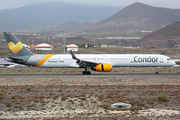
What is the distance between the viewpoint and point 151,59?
134ft

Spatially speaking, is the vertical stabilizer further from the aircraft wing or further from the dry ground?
the dry ground

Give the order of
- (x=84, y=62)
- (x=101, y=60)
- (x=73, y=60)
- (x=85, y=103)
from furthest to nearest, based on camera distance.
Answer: (x=101, y=60)
(x=73, y=60)
(x=84, y=62)
(x=85, y=103)

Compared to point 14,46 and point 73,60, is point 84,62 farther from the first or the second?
point 14,46

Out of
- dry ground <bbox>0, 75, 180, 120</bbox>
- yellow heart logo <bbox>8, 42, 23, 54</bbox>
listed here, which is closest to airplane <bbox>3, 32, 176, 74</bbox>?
yellow heart logo <bbox>8, 42, 23, 54</bbox>

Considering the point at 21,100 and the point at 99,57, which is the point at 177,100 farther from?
the point at 99,57

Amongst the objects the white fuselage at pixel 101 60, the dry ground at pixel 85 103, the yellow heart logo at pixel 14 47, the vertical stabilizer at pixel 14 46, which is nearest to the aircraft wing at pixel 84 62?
the white fuselage at pixel 101 60

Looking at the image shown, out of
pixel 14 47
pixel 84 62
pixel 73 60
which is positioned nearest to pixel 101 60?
pixel 84 62

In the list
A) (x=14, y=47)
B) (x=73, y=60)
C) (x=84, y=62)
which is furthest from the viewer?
(x=73, y=60)

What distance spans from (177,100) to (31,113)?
11.3 meters

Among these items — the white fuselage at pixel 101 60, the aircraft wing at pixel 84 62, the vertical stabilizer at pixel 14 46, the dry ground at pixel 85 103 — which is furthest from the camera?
the white fuselage at pixel 101 60

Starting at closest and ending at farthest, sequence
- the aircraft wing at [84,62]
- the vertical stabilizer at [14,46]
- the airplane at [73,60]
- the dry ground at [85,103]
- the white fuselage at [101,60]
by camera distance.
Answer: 1. the dry ground at [85,103]
2. the aircraft wing at [84,62]
3. the vertical stabilizer at [14,46]
4. the airplane at [73,60]
5. the white fuselage at [101,60]

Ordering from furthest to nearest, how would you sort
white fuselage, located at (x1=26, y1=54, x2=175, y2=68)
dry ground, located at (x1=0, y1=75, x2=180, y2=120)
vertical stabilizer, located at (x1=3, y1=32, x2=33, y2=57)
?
white fuselage, located at (x1=26, y1=54, x2=175, y2=68), vertical stabilizer, located at (x1=3, y1=32, x2=33, y2=57), dry ground, located at (x1=0, y1=75, x2=180, y2=120)

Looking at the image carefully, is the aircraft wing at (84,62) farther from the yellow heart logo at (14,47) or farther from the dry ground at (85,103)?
the dry ground at (85,103)

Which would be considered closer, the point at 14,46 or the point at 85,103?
the point at 85,103
